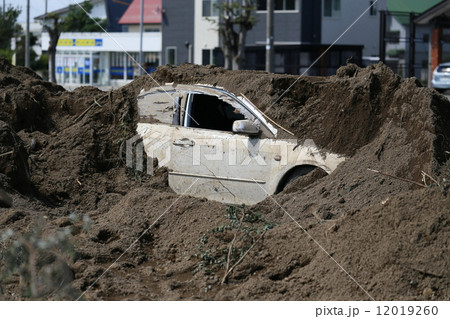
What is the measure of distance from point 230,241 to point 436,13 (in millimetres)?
33801

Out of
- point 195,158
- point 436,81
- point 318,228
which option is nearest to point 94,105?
point 195,158

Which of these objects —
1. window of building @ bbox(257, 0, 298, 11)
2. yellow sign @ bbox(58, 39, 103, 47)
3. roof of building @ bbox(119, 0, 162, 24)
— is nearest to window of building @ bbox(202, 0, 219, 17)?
window of building @ bbox(257, 0, 298, 11)

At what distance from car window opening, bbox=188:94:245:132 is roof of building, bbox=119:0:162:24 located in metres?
44.4

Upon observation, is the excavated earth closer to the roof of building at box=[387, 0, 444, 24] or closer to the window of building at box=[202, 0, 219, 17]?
the window of building at box=[202, 0, 219, 17]

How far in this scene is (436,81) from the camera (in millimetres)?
33906

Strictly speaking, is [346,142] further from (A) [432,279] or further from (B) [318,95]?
(A) [432,279]

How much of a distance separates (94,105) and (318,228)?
6183mm

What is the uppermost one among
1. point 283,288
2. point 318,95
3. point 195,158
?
point 318,95

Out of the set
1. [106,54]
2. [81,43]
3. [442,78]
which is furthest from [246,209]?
[81,43]

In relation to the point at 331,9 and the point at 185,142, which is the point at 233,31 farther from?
the point at 185,142

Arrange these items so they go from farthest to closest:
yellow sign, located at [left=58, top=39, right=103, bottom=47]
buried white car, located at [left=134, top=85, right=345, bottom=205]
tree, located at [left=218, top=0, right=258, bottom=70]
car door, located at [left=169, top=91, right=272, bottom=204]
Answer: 1. yellow sign, located at [left=58, top=39, right=103, bottom=47]
2. tree, located at [left=218, top=0, right=258, bottom=70]
3. car door, located at [left=169, top=91, right=272, bottom=204]
4. buried white car, located at [left=134, top=85, right=345, bottom=205]

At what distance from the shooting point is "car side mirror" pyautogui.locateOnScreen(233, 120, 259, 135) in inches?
380

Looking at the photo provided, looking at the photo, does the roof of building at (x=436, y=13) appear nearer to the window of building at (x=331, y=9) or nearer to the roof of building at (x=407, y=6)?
the window of building at (x=331, y=9)

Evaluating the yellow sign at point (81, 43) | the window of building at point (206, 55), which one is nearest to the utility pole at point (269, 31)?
the window of building at point (206, 55)
